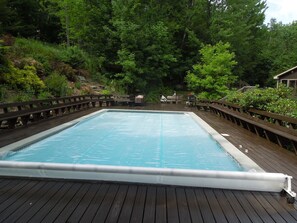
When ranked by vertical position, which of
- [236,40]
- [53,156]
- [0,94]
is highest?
[236,40]

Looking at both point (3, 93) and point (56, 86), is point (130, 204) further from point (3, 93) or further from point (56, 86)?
point (56, 86)

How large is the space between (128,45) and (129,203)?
1753cm

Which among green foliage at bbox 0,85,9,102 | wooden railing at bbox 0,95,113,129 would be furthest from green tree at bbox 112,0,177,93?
green foliage at bbox 0,85,9,102

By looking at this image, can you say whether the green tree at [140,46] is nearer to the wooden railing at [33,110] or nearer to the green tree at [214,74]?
the green tree at [214,74]

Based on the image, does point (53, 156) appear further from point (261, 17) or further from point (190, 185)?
point (261, 17)

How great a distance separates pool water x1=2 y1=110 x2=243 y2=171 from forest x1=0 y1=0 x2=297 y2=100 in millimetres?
4845

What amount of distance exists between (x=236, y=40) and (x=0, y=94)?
20704mm

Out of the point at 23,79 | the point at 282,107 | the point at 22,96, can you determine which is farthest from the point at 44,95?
the point at 282,107

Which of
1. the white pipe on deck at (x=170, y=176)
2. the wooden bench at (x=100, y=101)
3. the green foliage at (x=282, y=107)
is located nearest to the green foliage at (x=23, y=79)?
the wooden bench at (x=100, y=101)

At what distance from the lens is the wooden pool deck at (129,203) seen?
2.49 metres

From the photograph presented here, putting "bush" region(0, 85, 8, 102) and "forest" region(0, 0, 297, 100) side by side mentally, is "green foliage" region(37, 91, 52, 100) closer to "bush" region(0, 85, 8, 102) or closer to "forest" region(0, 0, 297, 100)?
"forest" region(0, 0, 297, 100)

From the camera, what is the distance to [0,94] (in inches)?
383

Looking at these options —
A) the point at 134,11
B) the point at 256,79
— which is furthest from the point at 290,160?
the point at 256,79

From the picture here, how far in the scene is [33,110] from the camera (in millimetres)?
7242
